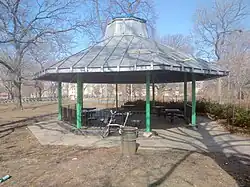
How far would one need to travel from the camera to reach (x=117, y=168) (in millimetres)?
5137

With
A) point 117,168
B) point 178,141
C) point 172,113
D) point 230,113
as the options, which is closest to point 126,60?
point 178,141

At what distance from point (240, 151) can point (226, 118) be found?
19.0 ft

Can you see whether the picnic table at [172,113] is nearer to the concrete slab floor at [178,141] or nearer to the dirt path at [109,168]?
the concrete slab floor at [178,141]

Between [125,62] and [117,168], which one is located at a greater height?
[125,62]

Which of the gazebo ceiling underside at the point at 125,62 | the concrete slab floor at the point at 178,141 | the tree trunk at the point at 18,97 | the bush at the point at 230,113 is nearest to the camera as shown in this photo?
the concrete slab floor at the point at 178,141

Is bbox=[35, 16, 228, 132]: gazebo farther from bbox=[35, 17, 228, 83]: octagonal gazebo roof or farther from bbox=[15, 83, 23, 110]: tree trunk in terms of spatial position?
bbox=[15, 83, 23, 110]: tree trunk

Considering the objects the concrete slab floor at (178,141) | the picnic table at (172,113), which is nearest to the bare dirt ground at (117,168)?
the concrete slab floor at (178,141)

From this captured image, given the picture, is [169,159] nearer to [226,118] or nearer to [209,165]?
[209,165]

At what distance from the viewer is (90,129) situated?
9.46 meters

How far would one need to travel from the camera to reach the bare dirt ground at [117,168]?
173 inches

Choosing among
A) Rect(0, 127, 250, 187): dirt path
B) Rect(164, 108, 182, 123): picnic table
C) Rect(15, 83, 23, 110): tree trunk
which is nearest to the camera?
Rect(0, 127, 250, 187): dirt path

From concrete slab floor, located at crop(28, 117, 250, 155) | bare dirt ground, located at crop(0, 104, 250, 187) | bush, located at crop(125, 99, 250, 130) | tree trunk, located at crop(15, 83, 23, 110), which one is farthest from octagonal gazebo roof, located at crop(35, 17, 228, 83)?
tree trunk, located at crop(15, 83, 23, 110)

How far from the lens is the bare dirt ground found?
439cm

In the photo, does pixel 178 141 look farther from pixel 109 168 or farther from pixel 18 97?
pixel 18 97
